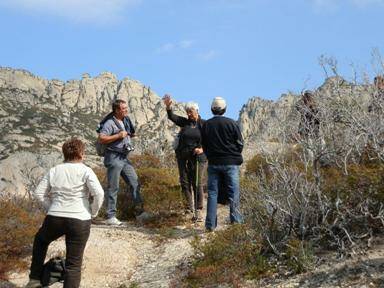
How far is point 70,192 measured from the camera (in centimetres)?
550

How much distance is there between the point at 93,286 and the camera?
6414mm

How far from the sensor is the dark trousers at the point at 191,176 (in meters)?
9.04

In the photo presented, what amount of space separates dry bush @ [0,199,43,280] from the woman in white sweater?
4.70 ft

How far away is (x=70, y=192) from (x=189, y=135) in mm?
3723

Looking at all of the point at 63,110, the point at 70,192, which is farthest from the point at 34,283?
the point at 63,110

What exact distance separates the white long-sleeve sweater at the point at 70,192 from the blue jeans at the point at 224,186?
2.38m

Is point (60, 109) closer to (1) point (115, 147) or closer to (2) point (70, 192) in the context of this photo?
(1) point (115, 147)

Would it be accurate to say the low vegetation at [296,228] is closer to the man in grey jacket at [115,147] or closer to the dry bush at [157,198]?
the man in grey jacket at [115,147]

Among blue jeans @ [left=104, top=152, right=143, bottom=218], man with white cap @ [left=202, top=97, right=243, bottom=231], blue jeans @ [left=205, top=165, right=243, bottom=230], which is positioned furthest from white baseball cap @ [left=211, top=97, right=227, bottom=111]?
blue jeans @ [left=104, top=152, right=143, bottom=218]

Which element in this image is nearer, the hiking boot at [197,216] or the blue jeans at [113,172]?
the blue jeans at [113,172]

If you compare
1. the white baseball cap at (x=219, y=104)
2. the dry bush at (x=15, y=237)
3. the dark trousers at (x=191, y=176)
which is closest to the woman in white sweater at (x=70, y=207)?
the dry bush at (x=15, y=237)

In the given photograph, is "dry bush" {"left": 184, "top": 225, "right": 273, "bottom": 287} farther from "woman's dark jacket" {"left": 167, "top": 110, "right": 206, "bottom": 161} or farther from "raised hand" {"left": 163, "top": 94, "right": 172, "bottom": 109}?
"raised hand" {"left": 163, "top": 94, "right": 172, "bottom": 109}

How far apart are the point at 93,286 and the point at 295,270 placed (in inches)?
93.3

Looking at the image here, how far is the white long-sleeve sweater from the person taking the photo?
5.47 metres
